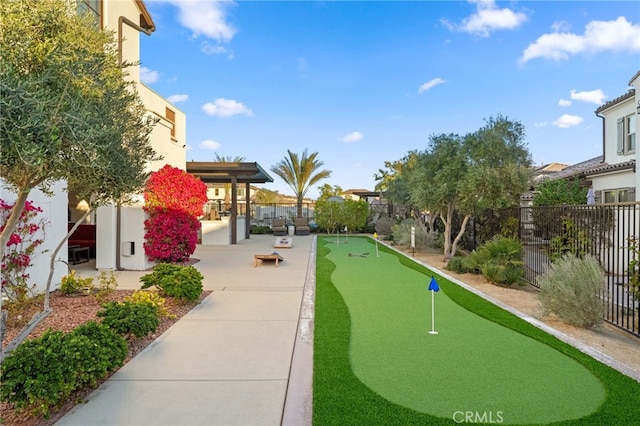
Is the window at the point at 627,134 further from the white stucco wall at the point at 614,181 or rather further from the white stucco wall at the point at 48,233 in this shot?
the white stucco wall at the point at 48,233

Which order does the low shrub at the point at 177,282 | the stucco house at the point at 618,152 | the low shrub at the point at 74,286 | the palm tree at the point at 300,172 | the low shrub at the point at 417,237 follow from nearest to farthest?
the low shrub at the point at 177,282 < the low shrub at the point at 74,286 < the stucco house at the point at 618,152 < the low shrub at the point at 417,237 < the palm tree at the point at 300,172

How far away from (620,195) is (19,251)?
1669 cm

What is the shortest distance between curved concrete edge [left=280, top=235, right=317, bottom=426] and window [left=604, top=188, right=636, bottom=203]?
11674mm

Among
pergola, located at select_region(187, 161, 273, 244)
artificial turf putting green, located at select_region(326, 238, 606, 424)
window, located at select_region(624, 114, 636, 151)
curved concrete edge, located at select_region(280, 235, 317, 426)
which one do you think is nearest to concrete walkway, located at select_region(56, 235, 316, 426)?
curved concrete edge, located at select_region(280, 235, 317, 426)

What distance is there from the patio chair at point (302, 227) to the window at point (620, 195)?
54.3ft

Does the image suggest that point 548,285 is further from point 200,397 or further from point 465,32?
point 465,32

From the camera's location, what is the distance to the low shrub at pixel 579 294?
569cm

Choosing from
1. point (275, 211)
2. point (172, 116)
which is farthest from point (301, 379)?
point (275, 211)

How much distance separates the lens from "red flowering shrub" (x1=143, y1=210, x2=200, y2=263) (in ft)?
35.7

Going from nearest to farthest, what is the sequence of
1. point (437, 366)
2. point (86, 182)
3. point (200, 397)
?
point (200, 397)
point (86, 182)
point (437, 366)

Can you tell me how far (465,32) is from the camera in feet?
39.5

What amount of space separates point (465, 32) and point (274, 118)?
12.3m

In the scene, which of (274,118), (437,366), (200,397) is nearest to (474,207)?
(437,366)

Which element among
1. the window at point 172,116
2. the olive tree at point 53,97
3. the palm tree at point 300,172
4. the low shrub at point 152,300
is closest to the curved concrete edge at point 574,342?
the olive tree at point 53,97
